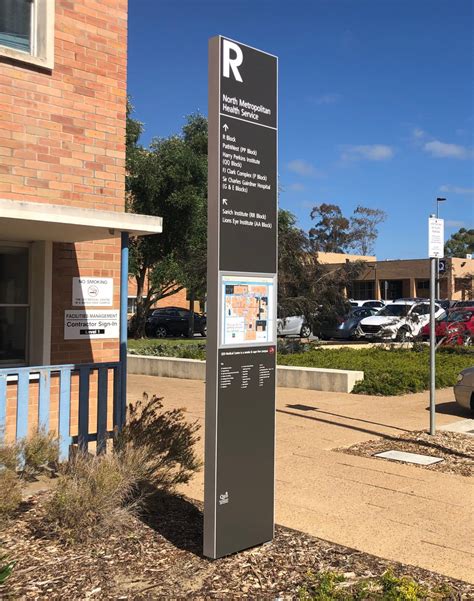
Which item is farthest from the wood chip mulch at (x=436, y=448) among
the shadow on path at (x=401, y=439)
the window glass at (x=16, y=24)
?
the window glass at (x=16, y=24)

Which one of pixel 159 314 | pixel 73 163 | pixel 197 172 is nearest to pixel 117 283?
pixel 73 163

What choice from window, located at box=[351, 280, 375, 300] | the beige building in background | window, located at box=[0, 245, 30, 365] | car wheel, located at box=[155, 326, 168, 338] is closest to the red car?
car wheel, located at box=[155, 326, 168, 338]

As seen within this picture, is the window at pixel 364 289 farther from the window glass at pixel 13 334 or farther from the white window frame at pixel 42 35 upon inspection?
the white window frame at pixel 42 35

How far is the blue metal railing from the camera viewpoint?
600 cm

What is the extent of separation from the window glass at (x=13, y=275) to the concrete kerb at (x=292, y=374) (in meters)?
7.21

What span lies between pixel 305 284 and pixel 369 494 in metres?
13.4

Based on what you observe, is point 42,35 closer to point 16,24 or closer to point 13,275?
point 16,24

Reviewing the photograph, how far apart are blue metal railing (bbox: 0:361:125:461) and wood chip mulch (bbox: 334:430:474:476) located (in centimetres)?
293

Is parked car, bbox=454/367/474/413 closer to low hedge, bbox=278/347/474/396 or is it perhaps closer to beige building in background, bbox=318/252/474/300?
low hedge, bbox=278/347/474/396

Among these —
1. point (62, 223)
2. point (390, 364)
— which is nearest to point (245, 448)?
point (62, 223)

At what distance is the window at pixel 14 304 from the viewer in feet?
23.3

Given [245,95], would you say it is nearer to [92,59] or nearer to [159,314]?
[92,59]

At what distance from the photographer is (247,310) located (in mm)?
4621

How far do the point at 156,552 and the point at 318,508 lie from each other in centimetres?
169
